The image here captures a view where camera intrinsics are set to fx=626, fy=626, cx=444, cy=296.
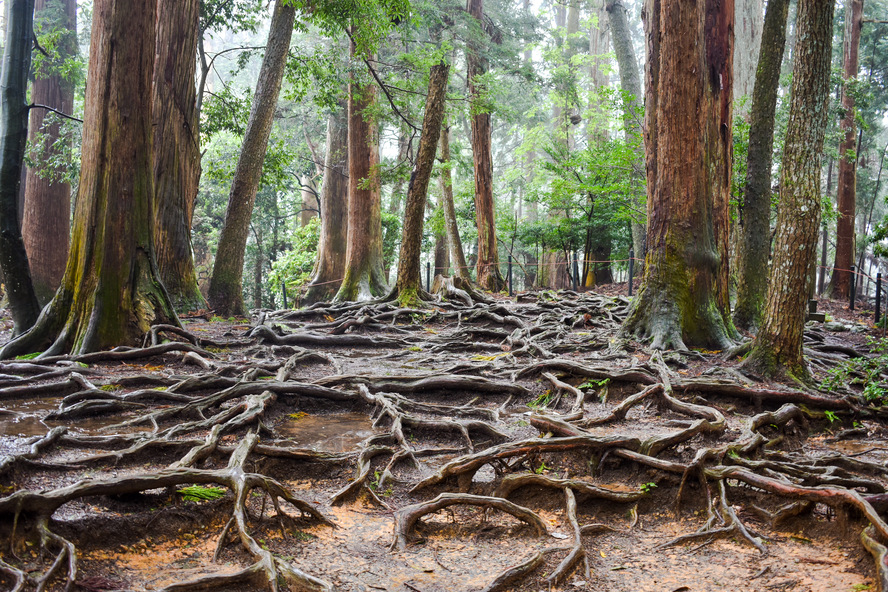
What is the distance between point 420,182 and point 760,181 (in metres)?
6.22

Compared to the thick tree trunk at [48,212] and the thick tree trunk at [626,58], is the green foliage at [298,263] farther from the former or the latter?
the thick tree trunk at [626,58]

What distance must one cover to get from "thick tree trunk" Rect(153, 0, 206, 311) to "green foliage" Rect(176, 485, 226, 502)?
348 inches

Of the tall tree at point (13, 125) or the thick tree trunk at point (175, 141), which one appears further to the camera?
the thick tree trunk at point (175, 141)

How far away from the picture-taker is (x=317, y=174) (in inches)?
1049

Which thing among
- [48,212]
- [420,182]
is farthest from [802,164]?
[48,212]

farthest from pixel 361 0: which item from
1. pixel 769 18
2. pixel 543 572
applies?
pixel 543 572

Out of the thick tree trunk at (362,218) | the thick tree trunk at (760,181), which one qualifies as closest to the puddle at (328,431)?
the thick tree trunk at (760,181)

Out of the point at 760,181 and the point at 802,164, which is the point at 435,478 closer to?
the point at 802,164

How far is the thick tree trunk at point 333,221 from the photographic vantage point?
17750 mm

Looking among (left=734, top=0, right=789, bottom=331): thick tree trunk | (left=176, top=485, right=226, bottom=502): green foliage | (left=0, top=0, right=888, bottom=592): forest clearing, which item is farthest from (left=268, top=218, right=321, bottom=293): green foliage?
(left=176, top=485, right=226, bottom=502): green foliage

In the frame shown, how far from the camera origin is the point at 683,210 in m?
8.47

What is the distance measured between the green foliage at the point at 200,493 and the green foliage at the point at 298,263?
54.1 ft

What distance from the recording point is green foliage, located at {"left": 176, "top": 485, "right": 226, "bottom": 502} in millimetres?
3408

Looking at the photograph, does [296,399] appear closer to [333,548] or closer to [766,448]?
[333,548]
